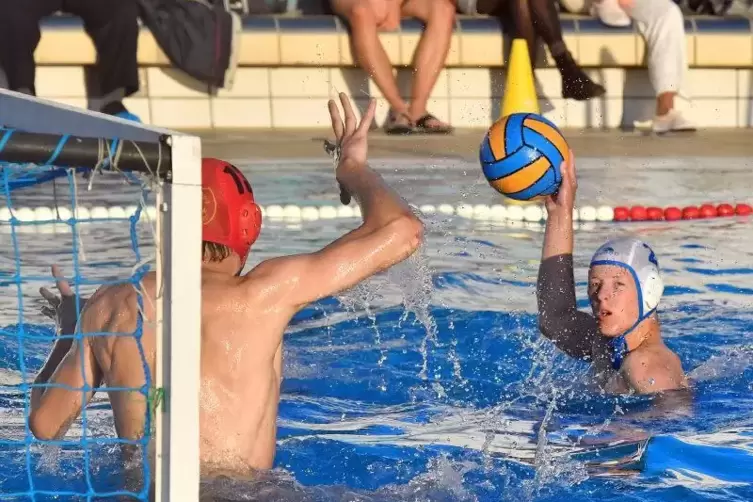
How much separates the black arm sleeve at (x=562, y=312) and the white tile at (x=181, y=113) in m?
5.38

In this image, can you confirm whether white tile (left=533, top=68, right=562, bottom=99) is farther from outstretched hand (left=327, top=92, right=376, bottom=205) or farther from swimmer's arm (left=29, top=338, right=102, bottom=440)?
swimmer's arm (left=29, top=338, right=102, bottom=440)

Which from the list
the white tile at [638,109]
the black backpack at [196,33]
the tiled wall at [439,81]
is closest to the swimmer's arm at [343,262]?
the black backpack at [196,33]

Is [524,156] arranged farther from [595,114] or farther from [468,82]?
[595,114]

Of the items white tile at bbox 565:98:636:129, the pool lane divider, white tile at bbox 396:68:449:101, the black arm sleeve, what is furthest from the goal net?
white tile at bbox 565:98:636:129

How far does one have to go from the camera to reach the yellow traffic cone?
8.02 meters

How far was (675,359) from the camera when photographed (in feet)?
11.2

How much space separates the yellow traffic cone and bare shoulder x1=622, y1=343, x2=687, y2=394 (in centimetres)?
487

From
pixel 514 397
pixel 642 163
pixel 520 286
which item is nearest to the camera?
pixel 514 397

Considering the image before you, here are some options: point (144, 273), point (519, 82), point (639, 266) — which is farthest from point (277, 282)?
point (519, 82)

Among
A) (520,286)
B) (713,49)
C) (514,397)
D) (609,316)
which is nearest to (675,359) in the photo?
(609,316)

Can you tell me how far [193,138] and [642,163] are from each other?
5.66 meters

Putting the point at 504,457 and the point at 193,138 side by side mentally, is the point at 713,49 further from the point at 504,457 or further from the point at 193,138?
the point at 193,138

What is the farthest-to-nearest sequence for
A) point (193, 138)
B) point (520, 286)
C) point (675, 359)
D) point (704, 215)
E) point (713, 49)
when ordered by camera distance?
point (713, 49) < point (704, 215) < point (520, 286) < point (675, 359) < point (193, 138)

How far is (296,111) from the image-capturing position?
860 cm
